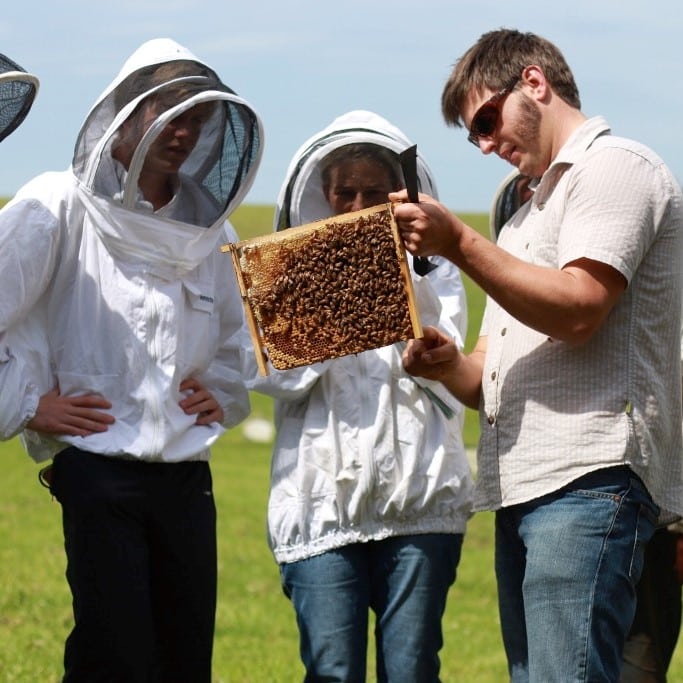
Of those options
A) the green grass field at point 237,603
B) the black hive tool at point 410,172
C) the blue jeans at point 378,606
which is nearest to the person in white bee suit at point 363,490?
the blue jeans at point 378,606

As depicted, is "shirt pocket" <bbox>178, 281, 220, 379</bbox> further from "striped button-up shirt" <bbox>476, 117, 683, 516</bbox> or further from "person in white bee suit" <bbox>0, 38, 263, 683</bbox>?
"striped button-up shirt" <bbox>476, 117, 683, 516</bbox>

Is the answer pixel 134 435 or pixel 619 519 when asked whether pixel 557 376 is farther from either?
pixel 134 435

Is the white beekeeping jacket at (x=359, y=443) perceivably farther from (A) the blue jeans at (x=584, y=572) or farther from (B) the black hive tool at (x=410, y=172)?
(B) the black hive tool at (x=410, y=172)

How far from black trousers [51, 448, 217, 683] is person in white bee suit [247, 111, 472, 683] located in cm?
36

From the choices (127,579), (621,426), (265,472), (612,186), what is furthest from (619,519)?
(265,472)

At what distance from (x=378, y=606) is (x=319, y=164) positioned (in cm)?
181

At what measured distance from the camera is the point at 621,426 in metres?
3.83

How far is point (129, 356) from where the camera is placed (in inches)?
185

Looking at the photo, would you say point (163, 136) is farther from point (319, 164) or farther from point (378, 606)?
point (378, 606)

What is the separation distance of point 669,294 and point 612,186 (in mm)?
411

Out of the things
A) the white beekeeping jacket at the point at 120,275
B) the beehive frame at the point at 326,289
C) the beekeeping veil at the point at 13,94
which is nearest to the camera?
the beehive frame at the point at 326,289

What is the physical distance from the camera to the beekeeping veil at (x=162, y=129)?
471 cm

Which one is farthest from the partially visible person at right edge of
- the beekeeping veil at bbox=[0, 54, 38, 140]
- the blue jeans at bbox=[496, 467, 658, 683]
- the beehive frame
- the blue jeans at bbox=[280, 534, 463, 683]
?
the beekeeping veil at bbox=[0, 54, 38, 140]

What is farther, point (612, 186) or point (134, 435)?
point (134, 435)
